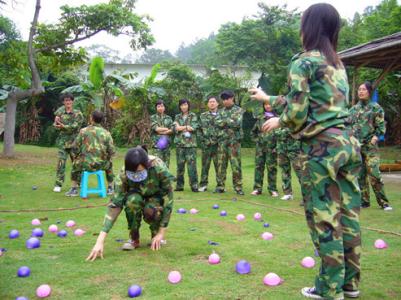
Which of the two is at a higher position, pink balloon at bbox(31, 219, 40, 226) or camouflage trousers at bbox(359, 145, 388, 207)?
camouflage trousers at bbox(359, 145, 388, 207)

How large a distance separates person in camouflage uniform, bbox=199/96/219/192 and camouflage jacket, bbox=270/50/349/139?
20.7 ft

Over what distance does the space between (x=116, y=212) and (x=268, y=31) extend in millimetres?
19380

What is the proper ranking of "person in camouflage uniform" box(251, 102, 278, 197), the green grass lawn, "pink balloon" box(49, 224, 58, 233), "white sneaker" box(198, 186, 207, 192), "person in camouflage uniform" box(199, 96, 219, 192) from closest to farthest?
1. the green grass lawn
2. "pink balloon" box(49, 224, 58, 233)
3. "person in camouflage uniform" box(251, 102, 278, 197)
4. "person in camouflage uniform" box(199, 96, 219, 192)
5. "white sneaker" box(198, 186, 207, 192)

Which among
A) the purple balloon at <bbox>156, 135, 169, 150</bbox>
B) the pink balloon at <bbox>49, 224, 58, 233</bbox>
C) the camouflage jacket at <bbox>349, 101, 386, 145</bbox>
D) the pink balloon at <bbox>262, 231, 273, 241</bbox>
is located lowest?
the pink balloon at <bbox>49, 224, 58, 233</bbox>

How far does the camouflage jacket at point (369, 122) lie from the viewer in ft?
24.0

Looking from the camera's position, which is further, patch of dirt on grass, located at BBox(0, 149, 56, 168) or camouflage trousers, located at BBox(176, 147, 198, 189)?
patch of dirt on grass, located at BBox(0, 149, 56, 168)

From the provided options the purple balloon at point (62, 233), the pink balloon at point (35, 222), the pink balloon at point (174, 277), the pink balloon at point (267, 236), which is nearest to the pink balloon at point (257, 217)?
the pink balloon at point (267, 236)

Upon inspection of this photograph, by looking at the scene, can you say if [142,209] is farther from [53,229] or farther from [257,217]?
[257,217]

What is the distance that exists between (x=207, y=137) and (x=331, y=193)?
6600 mm

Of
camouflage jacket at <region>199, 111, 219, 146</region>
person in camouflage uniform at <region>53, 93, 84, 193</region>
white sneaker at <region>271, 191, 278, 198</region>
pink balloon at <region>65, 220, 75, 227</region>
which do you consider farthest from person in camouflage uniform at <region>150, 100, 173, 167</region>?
pink balloon at <region>65, 220, 75, 227</region>

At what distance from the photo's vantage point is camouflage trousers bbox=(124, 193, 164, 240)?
4754mm

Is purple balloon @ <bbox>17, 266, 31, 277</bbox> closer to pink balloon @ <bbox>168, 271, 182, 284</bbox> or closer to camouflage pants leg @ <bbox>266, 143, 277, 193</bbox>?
pink balloon @ <bbox>168, 271, 182, 284</bbox>

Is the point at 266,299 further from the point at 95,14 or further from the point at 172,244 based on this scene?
the point at 95,14

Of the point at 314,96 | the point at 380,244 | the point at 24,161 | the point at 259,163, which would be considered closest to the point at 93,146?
the point at 259,163
